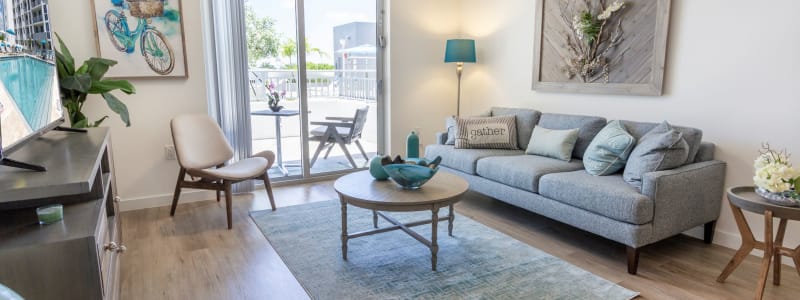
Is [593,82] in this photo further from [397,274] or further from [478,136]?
[397,274]

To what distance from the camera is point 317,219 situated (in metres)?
3.57

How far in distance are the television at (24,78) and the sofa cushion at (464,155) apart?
278 cm

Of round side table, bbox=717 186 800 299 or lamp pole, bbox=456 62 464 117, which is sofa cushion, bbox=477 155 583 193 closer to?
round side table, bbox=717 186 800 299

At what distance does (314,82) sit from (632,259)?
332 cm

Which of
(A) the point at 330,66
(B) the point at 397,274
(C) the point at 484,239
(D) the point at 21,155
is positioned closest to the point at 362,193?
(B) the point at 397,274

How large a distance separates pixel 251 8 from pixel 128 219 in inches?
83.1

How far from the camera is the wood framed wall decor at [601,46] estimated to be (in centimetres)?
332

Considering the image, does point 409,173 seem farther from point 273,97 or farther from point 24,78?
point 273,97

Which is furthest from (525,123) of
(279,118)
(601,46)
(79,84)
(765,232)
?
(79,84)

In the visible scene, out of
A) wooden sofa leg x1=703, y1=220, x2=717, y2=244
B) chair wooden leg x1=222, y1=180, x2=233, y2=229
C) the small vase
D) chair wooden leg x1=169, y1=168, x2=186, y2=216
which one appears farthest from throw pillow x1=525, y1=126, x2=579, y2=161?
chair wooden leg x1=169, y1=168, x2=186, y2=216

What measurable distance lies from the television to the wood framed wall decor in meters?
3.55

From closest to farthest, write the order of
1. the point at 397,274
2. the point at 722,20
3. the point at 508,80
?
1. the point at 397,274
2. the point at 722,20
3. the point at 508,80

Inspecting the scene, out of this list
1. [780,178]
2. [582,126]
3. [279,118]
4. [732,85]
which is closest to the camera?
[780,178]

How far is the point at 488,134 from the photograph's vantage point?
4094mm
